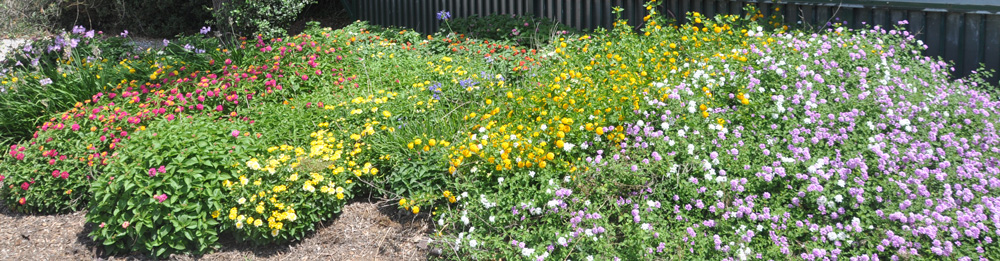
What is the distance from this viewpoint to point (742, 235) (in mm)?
3557

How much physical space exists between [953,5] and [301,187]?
161 inches

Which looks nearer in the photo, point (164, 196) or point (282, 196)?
point (164, 196)

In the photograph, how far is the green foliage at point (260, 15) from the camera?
10.2 m

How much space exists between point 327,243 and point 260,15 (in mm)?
6537

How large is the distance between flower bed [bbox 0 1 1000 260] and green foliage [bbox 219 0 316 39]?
4666 mm

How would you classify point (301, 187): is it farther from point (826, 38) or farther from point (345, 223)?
point (826, 38)

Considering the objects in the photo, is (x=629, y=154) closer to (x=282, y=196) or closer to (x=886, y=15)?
(x=282, y=196)

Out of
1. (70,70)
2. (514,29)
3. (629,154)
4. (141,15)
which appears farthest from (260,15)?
(629,154)

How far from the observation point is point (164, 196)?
13.7 ft

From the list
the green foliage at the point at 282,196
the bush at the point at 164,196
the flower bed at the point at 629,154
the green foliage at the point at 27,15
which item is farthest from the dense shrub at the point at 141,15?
the green foliage at the point at 282,196

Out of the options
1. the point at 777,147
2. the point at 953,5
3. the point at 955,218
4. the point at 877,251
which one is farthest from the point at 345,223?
the point at 953,5

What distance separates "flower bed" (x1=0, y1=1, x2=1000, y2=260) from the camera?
3.62m

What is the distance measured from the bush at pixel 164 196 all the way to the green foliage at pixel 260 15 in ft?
19.5

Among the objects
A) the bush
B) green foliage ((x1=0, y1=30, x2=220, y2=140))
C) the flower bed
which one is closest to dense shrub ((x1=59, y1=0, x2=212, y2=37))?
→ green foliage ((x1=0, y1=30, x2=220, y2=140))
